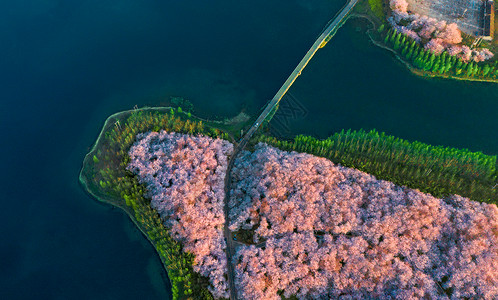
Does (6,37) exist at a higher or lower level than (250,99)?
higher

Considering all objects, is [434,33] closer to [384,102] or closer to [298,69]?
[384,102]

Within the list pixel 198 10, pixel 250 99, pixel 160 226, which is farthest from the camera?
pixel 198 10

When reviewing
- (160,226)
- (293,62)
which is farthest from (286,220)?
(293,62)

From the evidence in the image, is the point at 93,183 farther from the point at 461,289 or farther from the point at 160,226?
the point at 461,289

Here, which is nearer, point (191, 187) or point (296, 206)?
point (296, 206)

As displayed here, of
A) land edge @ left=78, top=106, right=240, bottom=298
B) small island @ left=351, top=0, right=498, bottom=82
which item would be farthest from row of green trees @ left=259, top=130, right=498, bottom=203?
land edge @ left=78, top=106, right=240, bottom=298

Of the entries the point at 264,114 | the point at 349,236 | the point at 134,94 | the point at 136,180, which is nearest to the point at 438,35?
the point at 264,114

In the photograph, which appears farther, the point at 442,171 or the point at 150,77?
the point at 150,77
